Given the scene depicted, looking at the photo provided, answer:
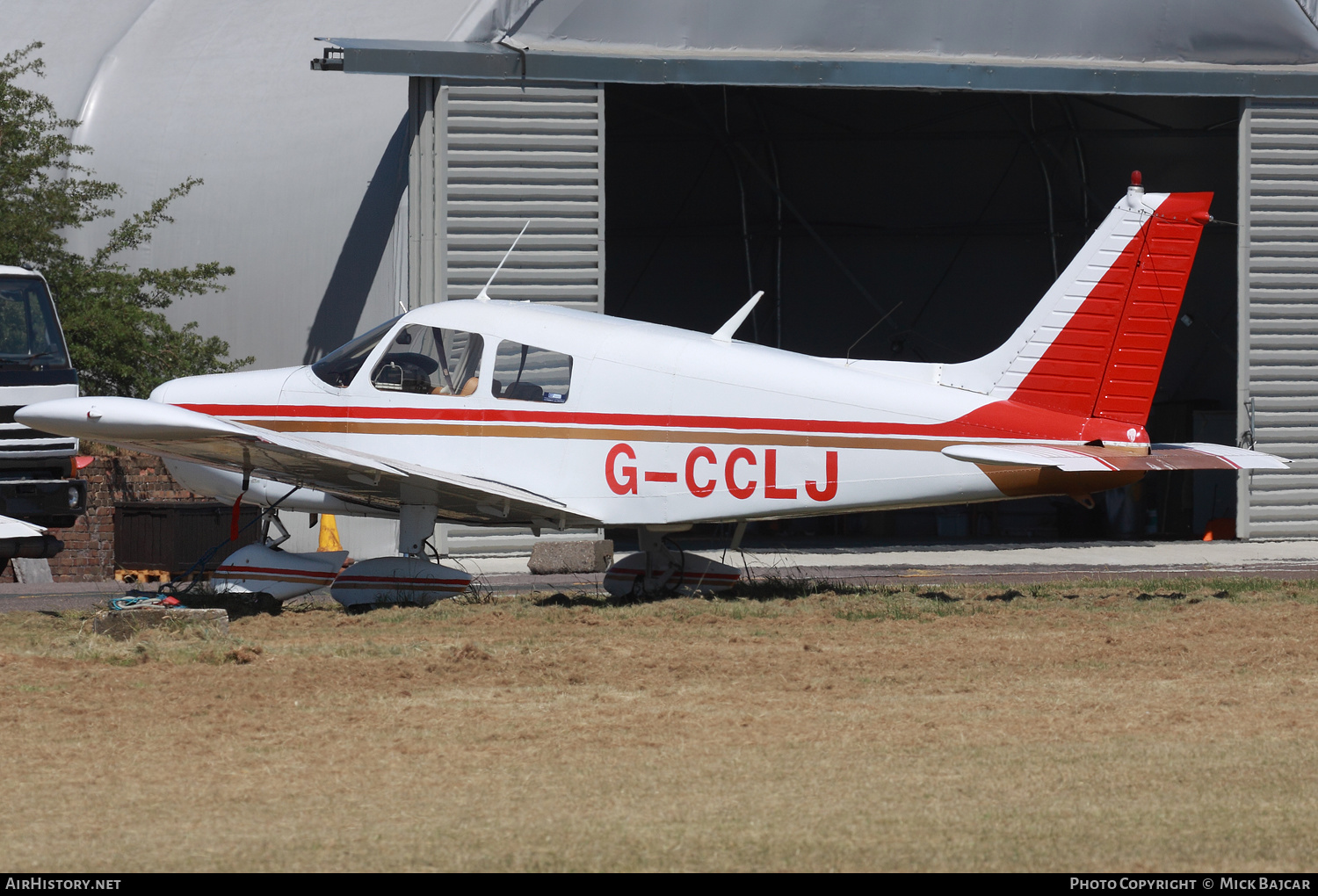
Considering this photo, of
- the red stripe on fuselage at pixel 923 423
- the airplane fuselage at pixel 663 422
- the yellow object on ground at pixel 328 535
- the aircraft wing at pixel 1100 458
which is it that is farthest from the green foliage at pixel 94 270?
the aircraft wing at pixel 1100 458

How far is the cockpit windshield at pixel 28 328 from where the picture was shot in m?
13.1

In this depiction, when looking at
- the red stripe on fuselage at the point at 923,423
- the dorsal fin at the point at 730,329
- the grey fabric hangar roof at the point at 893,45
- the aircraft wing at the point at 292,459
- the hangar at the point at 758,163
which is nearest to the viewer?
the aircraft wing at the point at 292,459

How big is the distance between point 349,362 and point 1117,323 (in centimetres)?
623

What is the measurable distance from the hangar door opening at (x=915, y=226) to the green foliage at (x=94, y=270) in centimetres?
870

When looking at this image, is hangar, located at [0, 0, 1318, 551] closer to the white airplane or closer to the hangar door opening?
the hangar door opening

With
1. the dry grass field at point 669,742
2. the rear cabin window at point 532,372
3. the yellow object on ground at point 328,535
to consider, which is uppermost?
the rear cabin window at point 532,372

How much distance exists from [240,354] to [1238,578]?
49.8ft

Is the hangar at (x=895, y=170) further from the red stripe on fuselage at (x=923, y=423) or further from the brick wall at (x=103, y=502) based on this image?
the red stripe on fuselage at (x=923, y=423)

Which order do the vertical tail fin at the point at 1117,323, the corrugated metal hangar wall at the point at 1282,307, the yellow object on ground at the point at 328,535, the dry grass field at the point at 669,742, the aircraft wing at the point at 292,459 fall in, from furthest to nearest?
the corrugated metal hangar wall at the point at 1282,307
the yellow object on ground at the point at 328,535
the vertical tail fin at the point at 1117,323
the aircraft wing at the point at 292,459
the dry grass field at the point at 669,742

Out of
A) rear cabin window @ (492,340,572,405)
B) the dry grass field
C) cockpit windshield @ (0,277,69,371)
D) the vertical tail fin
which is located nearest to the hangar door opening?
cockpit windshield @ (0,277,69,371)

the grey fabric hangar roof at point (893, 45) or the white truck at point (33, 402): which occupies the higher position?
the grey fabric hangar roof at point (893, 45)

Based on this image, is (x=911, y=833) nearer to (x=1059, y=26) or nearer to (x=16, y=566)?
(x=16, y=566)

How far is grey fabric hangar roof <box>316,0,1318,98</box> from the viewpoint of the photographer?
60.5 ft

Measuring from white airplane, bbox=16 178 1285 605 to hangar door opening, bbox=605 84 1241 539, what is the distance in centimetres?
1497
